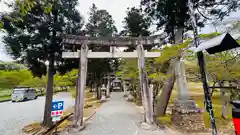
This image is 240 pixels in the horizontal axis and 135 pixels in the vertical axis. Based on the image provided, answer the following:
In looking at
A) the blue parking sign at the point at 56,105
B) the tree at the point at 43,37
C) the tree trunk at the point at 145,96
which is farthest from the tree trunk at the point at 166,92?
the tree at the point at 43,37

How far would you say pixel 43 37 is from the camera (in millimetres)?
5969

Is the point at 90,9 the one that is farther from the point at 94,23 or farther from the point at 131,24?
the point at 131,24

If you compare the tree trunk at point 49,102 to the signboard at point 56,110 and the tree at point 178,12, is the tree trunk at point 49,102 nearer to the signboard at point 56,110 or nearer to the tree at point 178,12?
the signboard at point 56,110

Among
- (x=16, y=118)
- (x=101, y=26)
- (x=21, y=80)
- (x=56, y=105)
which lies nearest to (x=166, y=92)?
(x=56, y=105)

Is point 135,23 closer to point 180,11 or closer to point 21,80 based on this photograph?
point 180,11

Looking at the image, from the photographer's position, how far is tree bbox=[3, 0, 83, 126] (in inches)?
220

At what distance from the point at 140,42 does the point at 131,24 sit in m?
5.53

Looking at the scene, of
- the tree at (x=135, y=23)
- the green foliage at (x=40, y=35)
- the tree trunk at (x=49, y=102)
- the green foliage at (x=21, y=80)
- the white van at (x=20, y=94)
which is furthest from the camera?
the green foliage at (x=21, y=80)

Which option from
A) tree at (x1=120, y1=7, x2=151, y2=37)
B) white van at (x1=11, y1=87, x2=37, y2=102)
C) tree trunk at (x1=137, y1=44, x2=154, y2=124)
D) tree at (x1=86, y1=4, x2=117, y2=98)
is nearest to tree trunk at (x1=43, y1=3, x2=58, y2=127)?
tree trunk at (x1=137, y1=44, x2=154, y2=124)

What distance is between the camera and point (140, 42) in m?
6.14

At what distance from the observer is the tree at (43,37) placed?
558 centimetres

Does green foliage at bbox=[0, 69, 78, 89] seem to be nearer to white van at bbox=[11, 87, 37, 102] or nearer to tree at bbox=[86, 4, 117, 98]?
white van at bbox=[11, 87, 37, 102]

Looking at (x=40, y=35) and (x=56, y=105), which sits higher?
(x=40, y=35)

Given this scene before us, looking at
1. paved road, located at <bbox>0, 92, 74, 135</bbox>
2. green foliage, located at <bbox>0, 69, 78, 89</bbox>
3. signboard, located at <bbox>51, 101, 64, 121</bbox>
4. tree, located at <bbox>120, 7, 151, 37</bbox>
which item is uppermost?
tree, located at <bbox>120, 7, 151, 37</bbox>
